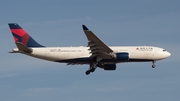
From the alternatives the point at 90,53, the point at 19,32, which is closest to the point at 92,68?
the point at 90,53

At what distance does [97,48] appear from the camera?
85750 mm

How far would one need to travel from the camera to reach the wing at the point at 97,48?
81688mm

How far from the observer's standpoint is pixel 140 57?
8994 centimetres

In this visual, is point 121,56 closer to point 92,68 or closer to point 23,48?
point 92,68

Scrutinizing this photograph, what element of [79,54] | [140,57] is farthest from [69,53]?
[140,57]

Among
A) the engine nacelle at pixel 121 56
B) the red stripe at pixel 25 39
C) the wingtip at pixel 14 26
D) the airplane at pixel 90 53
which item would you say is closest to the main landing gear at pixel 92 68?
the airplane at pixel 90 53

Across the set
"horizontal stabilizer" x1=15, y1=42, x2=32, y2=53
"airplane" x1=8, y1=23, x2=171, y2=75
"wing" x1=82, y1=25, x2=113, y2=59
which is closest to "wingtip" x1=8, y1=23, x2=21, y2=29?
"airplane" x1=8, y1=23, x2=171, y2=75

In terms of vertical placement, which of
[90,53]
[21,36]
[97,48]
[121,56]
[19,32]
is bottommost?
[121,56]

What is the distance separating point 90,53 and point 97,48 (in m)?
2.84

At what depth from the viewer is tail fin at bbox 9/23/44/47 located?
90.4 meters

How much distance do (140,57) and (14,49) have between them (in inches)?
929

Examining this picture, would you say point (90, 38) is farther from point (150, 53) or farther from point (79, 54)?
point (150, 53)

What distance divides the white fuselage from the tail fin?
8.74 ft

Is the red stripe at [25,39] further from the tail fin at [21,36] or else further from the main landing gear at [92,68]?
the main landing gear at [92,68]
